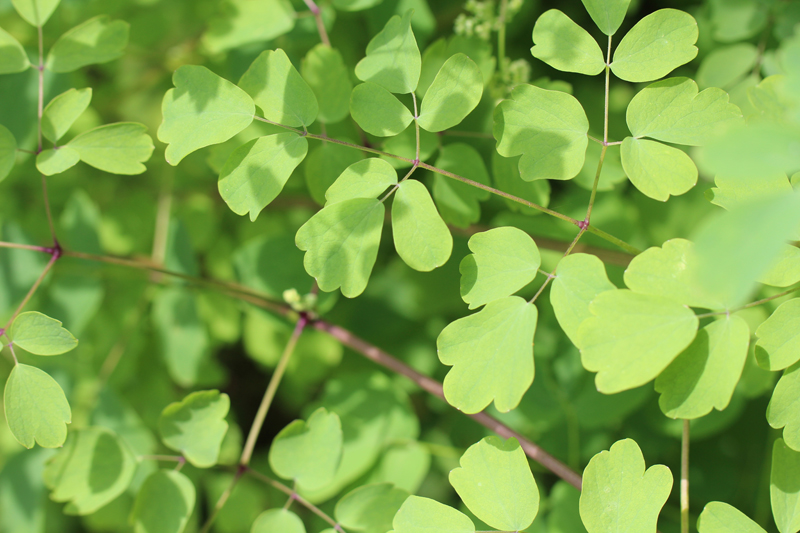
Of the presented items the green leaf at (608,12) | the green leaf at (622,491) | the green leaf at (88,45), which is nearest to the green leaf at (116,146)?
the green leaf at (88,45)

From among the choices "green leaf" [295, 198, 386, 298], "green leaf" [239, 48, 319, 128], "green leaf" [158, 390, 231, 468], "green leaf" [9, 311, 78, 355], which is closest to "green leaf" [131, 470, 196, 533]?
"green leaf" [158, 390, 231, 468]

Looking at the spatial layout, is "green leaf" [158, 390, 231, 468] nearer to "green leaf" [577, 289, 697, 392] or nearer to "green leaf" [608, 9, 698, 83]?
"green leaf" [577, 289, 697, 392]

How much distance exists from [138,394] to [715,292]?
1908 millimetres

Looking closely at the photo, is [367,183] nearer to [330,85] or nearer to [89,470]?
[330,85]

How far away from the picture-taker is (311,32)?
5.08 feet

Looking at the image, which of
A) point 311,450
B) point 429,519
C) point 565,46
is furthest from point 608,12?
point 311,450

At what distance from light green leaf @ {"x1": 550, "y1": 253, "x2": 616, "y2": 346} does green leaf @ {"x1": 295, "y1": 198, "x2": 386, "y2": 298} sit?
14.3 inches

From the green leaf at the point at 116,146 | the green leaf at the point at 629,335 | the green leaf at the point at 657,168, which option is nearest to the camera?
the green leaf at the point at 629,335

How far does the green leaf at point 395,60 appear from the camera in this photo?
104 cm

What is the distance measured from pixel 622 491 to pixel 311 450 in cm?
71

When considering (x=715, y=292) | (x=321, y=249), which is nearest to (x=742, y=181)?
(x=715, y=292)

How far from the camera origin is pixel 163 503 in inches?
50.1

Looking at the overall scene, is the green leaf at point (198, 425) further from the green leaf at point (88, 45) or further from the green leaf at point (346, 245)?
the green leaf at point (88, 45)

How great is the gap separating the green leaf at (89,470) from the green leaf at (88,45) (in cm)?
90
